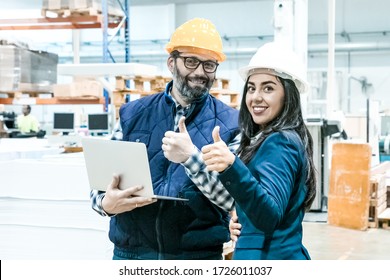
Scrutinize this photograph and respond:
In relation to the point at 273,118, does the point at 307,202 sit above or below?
below

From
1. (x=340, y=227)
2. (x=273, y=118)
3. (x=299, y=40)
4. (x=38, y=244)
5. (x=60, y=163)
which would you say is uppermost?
(x=299, y=40)

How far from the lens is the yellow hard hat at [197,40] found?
207 cm

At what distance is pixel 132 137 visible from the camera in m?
2.13

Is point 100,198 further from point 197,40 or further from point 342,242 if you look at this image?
point 342,242

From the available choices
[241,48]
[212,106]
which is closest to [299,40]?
[212,106]

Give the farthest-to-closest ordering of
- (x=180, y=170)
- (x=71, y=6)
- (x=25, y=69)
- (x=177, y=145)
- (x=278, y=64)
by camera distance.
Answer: (x=71, y=6) → (x=25, y=69) → (x=180, y=170) → (x=177, y=145) → (x=278, y=64)

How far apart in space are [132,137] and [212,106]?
0.33m

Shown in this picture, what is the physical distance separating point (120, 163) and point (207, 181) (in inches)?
11.9

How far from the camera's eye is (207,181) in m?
1.89

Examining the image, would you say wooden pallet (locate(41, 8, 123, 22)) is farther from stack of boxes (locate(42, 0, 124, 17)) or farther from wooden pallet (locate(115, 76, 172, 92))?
wooden pallet (locate(115, 76, 172, 92))

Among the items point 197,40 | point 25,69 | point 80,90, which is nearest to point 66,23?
point 80,90

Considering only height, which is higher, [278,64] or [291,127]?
[278,64]

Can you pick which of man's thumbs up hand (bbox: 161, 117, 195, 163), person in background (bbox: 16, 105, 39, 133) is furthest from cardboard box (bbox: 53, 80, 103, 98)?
person in background (bbox: 16, 105, 39, 133)

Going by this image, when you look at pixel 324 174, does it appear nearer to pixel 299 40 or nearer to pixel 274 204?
pixel 299 40
